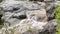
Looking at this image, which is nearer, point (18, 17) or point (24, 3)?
point (18, 17)

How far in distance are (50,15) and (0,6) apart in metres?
1.11

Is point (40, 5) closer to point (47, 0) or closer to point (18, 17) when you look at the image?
point (47, 0)

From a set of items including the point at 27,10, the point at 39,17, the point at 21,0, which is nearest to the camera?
the point at 39,17

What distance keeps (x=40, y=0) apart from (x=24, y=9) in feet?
1.53

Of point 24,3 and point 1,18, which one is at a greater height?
point 24,3

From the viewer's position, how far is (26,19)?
8.94ft

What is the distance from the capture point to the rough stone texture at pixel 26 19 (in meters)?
2.46

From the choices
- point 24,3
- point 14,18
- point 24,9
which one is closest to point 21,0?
point 24,3

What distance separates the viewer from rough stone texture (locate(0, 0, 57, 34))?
8.07 ft

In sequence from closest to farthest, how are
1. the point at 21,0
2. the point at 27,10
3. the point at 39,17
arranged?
1. the point at 39,17
2. the point at 27,10
3. the point at 21,0

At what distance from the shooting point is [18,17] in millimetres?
2951

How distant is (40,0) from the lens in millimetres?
3434

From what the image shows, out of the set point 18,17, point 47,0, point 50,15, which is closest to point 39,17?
point 50,15

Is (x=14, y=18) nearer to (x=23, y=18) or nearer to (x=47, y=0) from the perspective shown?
(x=23, y=18)
